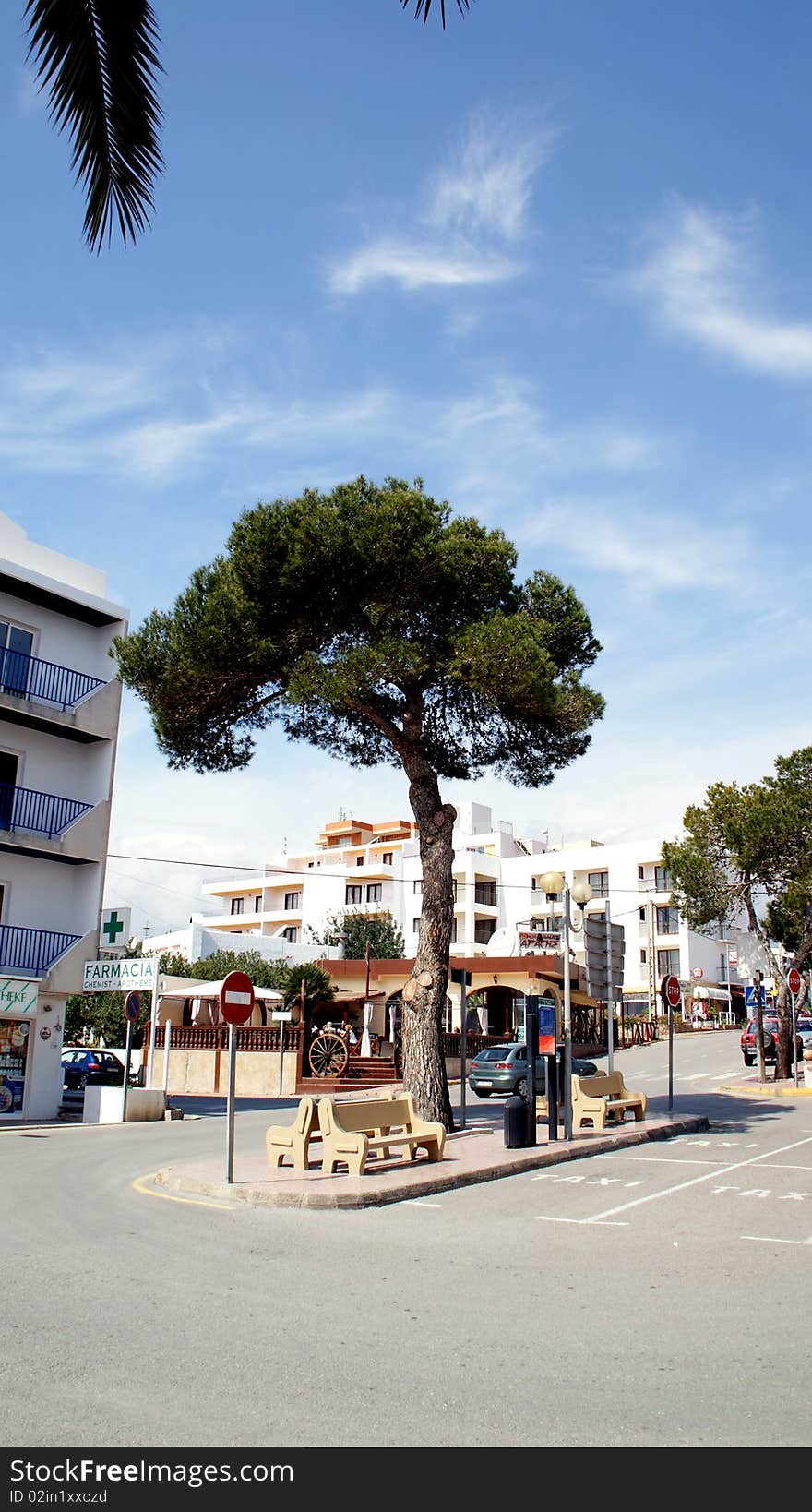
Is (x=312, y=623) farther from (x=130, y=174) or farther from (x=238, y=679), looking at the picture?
(x=130, y=174)

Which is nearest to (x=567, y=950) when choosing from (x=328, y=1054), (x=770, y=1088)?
(x=770, y=1088)

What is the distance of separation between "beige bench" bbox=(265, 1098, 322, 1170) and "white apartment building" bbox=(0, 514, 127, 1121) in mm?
11008

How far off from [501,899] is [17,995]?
178ft

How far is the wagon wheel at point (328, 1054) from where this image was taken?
34.2m

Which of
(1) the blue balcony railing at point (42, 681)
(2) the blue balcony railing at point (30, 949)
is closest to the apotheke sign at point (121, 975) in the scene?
(2) the blue balcony railing at point (30, 949)

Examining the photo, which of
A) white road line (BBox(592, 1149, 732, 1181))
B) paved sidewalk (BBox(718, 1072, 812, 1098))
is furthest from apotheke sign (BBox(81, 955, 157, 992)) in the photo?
paved sidewalk (BBox(718, 1072, 812, 1098))

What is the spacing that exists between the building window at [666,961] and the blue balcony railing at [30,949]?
5076cm

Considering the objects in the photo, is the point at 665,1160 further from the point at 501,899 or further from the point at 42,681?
the point at 501,899

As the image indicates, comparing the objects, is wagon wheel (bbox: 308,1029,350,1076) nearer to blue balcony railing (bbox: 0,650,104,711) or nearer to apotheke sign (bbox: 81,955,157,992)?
apotheke sign (bbox: 81,955,157,992)

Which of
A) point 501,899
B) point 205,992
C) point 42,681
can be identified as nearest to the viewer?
point 42,681

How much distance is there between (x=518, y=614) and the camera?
18250 millimetres

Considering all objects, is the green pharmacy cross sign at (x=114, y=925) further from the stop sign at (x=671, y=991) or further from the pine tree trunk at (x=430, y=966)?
the stop sign at (x=671, y=991)

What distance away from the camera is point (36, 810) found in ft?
83.8

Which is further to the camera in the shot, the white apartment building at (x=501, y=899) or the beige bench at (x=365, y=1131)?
the white apartment building at (x=501, y=899)
